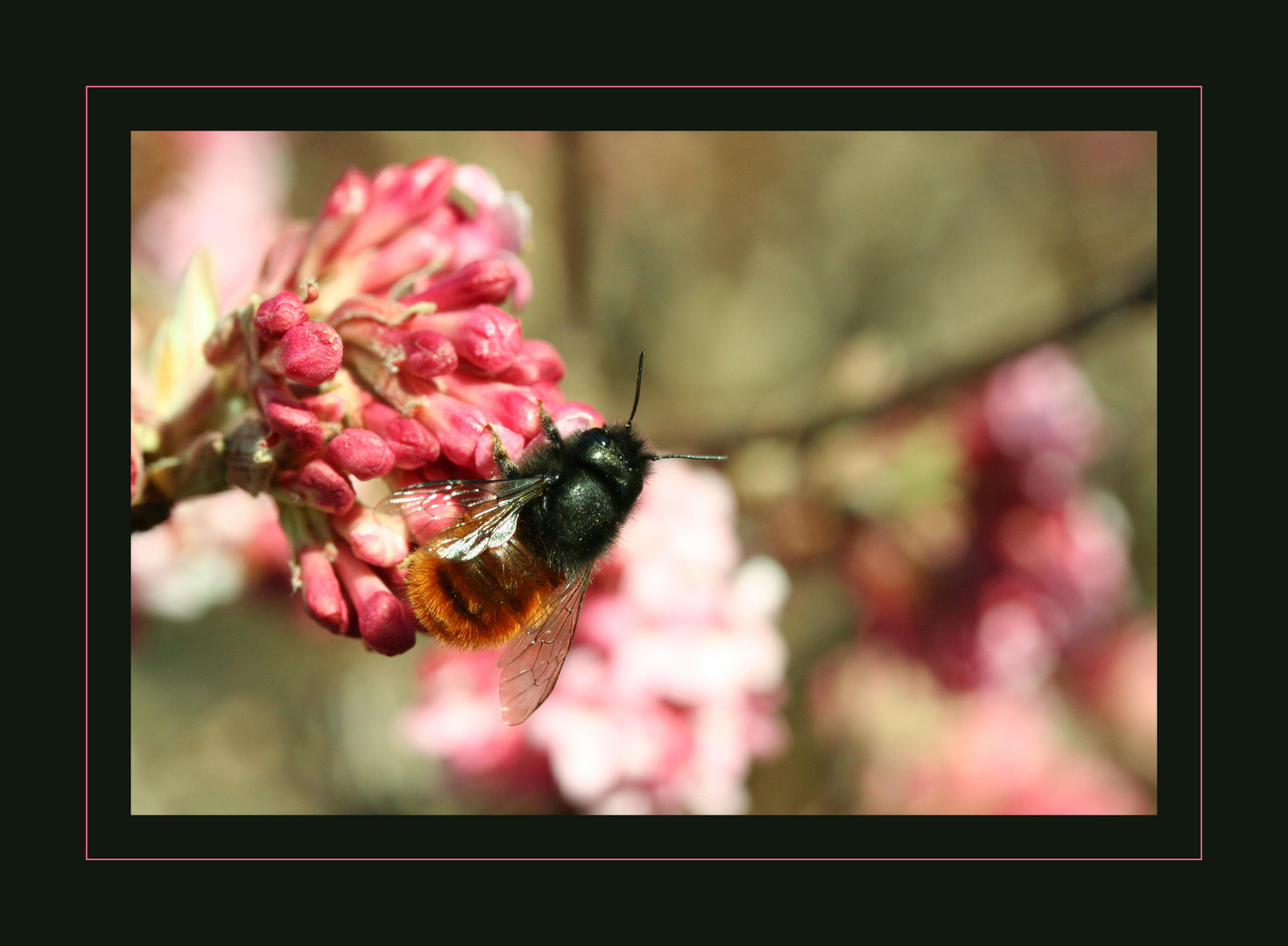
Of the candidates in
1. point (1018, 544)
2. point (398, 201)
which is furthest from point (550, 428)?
point (1018, 544)

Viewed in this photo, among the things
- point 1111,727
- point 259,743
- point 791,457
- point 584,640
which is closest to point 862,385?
point 791,457

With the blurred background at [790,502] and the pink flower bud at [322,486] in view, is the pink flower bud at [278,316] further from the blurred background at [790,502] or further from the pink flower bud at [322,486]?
the blurred background at [790,502]

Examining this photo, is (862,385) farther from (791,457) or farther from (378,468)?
(378,468)

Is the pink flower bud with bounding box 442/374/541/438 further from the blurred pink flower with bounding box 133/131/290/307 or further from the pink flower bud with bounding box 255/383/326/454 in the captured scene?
the blurred pink flower with bounding box 133/131/290/307

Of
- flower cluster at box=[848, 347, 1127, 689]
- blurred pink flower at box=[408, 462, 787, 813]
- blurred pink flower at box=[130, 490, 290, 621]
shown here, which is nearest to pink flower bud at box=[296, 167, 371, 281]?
blurred pink flower at box=[408, 462, 787, 813]

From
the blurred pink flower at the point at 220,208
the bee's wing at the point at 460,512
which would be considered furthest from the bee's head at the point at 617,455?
the blurred pink flower at the point at 220,208
